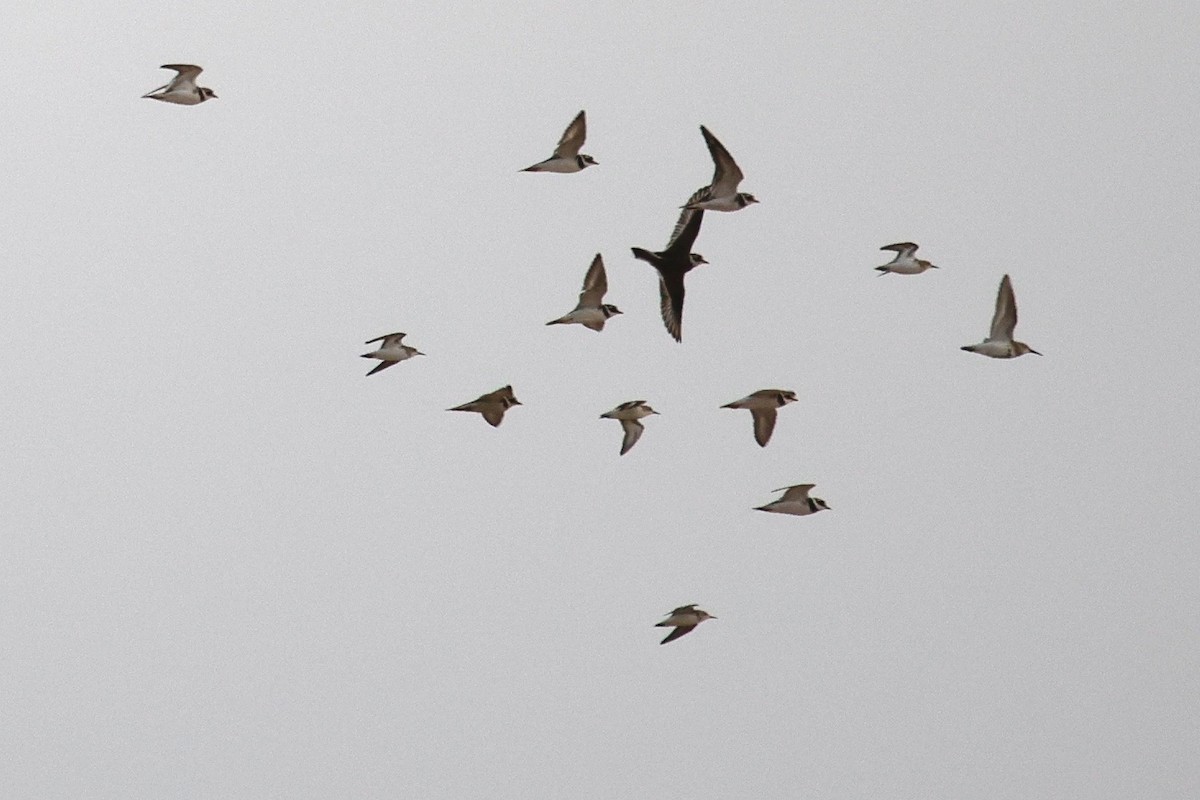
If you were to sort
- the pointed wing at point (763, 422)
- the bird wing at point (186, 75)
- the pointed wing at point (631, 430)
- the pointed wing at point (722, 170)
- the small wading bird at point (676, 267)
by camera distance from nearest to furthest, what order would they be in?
the pointed wing at point (722, 170) → the bird wing at point (186, 75) → the small wading bird at point (676, 267) → the pointed wing at point (763, 422) → the pointed wing at point (631, 430)

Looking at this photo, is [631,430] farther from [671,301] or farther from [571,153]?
[571,153]

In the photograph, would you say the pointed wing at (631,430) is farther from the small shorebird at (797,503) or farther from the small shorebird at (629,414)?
the small shorebird at (797,503)

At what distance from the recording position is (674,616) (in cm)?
3444

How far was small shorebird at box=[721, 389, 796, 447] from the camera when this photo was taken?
110 ft

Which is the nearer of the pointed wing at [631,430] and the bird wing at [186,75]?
the bird wing at [186,75]

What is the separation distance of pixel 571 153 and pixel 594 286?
226 cm

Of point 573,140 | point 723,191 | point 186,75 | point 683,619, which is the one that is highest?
point 186,75

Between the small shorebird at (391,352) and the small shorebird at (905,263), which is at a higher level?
the small shorebird at (905,263)

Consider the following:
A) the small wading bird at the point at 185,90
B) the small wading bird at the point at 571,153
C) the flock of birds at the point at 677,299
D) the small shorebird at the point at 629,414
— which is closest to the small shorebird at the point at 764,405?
the flock of birds at the point at 677,299

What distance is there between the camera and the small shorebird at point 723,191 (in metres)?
30.8

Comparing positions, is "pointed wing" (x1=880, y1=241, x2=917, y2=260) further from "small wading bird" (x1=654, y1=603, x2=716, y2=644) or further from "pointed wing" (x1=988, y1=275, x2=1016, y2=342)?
"small wading bird" (x1=654, y1=603, x2=716, y2=644)

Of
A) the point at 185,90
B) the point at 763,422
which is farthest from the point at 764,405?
the point at 185,90

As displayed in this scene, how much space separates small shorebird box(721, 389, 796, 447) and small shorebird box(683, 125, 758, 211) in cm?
284

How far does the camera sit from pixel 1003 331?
33.5m
